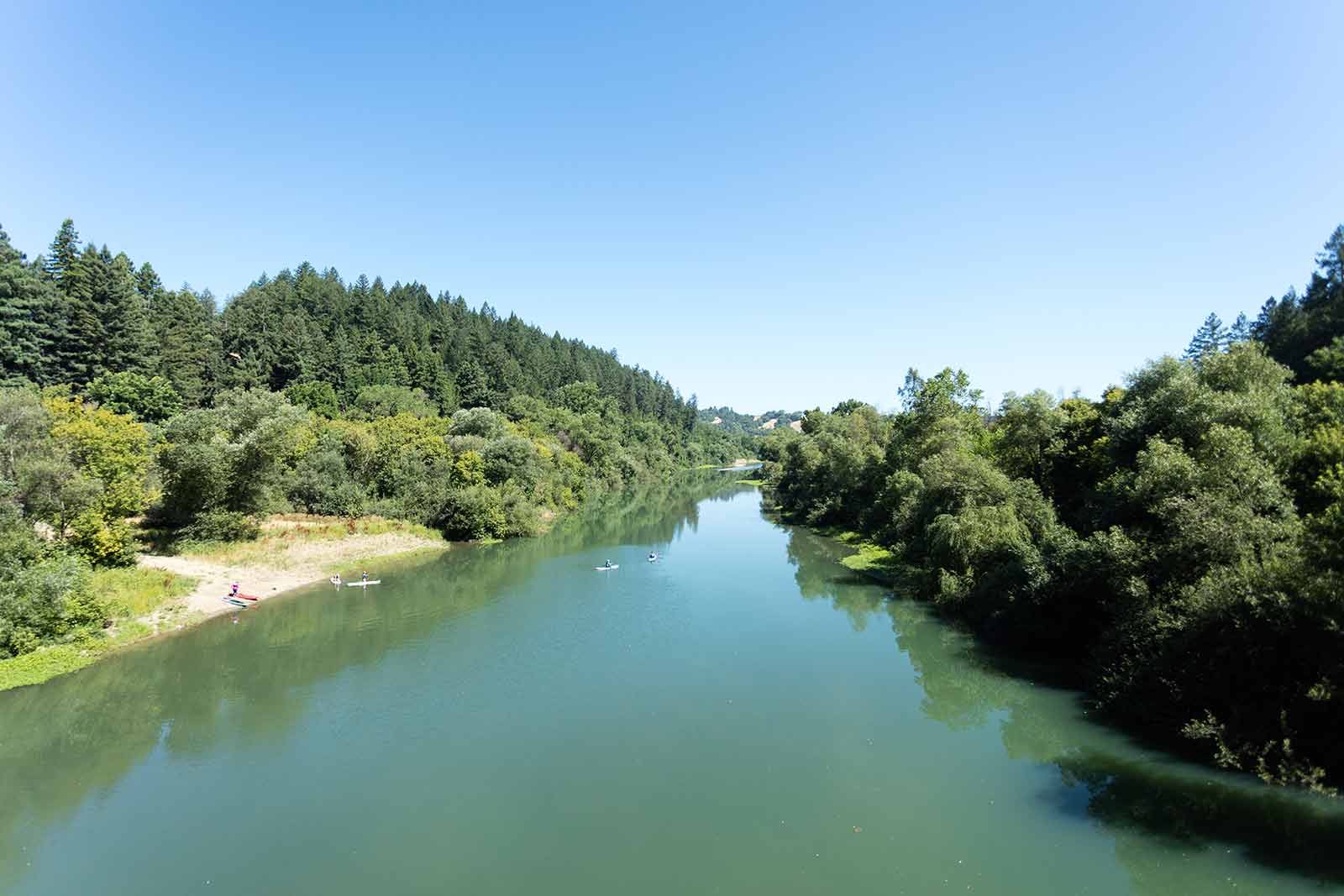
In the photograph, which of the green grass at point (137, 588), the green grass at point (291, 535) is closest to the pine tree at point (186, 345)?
the green grass at point (291, 535)

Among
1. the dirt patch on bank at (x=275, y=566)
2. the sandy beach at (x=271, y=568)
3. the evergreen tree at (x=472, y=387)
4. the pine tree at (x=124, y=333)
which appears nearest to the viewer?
the sandy beach at (x=271, y=568)

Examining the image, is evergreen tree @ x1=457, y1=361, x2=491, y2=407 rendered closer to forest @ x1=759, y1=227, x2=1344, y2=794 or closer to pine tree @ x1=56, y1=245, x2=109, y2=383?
pine tree @ x1=56, y1=245, x2=109, y2=383

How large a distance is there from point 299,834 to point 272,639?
16303 millimetres

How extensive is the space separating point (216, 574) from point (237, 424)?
35.7 ft

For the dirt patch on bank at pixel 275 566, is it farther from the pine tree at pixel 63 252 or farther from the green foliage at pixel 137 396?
the pine tree at pixel 63 252

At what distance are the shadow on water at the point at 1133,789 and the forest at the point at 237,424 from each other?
107ft

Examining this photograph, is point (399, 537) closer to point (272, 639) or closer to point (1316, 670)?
point (272, 639)

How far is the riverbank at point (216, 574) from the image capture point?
2322 centimetres

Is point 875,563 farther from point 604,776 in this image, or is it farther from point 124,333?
point 124,333

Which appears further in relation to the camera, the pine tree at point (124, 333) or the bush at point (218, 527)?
the pine tree at point (124, 333)

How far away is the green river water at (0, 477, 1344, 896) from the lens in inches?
500

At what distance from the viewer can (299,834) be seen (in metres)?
14.2

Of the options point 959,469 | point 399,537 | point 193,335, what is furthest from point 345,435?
point 959,469

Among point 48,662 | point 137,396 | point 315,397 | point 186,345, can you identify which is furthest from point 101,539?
point 315,397
